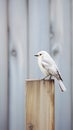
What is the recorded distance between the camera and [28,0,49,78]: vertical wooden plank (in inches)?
99.1

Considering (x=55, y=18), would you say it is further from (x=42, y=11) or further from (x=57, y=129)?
(x=57, y=129)

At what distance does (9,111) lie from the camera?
2.54m

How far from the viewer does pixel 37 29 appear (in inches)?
99.3

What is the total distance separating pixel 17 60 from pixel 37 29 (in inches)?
8.4

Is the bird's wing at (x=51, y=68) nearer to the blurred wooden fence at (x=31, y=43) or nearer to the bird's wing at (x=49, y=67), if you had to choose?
the bird's wing at (x=49, y=67)

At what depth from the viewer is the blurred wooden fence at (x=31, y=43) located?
2.52m

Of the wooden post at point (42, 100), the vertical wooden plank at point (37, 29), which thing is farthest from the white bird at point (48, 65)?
the vertical wooden plank at point (37, 29)

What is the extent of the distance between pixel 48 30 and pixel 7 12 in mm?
259

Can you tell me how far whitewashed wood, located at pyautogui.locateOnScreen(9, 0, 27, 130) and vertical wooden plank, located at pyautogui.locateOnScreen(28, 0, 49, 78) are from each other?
0.03 metres

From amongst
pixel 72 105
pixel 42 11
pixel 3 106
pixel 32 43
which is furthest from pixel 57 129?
pixel 42 11

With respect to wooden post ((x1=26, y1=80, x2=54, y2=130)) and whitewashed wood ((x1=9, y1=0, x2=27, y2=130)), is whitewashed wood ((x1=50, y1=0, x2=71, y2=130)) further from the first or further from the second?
wooden post ((x1=26, y1=80, x2=54, y2=130))

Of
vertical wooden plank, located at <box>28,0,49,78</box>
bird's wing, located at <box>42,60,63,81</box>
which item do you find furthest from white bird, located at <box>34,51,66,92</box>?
vertical wooden plank, located at <box>28,0,49,78</box>

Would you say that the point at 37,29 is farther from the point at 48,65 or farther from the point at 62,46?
the point at 48,65

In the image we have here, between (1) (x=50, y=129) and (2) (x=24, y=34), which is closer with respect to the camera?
(1) (x=50, y=129)
